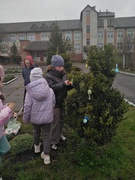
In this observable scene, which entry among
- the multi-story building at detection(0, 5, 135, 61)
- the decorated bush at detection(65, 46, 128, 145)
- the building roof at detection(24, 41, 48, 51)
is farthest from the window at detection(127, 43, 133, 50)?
the decorated bush at detection(65, 46, 128, 145)

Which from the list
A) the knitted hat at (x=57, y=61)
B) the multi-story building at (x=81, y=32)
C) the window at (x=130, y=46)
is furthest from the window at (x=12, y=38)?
the knitted hat at (x=57, y=61)

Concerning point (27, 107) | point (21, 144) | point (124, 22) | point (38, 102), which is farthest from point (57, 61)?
point (124, 22)

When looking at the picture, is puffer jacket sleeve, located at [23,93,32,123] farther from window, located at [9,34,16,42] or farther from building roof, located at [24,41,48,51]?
window, located at [9,34,16,42]

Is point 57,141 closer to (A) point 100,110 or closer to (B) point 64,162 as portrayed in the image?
(B) point 64,162

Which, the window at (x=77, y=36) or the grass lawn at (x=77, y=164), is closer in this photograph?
the grass lawn at (x=77, y=164)

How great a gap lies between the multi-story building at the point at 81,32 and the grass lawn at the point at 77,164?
34.5 metres

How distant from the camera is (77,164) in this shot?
2684mm

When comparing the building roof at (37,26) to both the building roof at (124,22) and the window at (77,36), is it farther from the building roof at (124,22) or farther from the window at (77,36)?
the building roof at (124,22)

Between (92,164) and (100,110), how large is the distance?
92 centimetres

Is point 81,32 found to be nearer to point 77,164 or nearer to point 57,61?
point 57,61

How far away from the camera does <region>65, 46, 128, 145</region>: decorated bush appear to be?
7.72 feet

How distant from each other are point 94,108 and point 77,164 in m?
1.02

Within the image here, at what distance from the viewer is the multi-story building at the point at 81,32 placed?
37.8 meters

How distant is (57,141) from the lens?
313 centimetres
